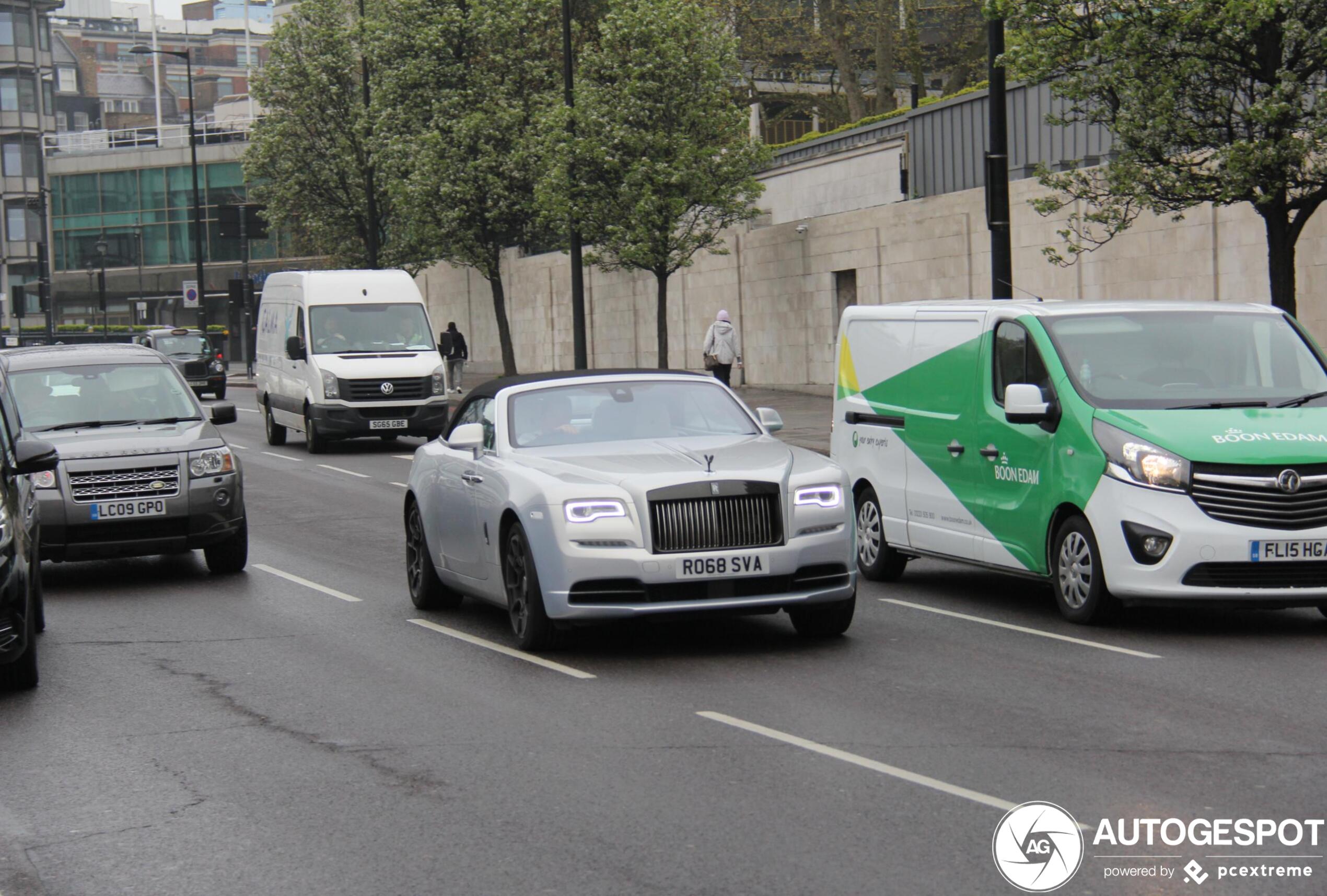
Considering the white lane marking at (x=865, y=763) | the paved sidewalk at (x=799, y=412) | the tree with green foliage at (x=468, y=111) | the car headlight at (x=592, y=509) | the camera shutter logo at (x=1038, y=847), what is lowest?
the white lane marking at (x=865, y=763)

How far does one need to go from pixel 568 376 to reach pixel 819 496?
215 cm

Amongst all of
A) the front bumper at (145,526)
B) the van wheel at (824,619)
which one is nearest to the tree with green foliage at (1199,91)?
the van wheel at (824,619)

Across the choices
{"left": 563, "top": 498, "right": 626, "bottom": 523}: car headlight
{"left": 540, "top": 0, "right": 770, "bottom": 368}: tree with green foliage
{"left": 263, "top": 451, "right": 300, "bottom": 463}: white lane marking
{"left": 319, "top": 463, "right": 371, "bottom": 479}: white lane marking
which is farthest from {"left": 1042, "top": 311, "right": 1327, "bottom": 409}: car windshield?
{"left": 540, "top": 0, "right": 770, "bottom": 368}: tree with green foliage

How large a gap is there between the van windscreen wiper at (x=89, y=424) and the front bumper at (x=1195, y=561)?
8.01 meters

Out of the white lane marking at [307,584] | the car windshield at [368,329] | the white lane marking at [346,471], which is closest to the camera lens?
the white lane marking at [307,584]

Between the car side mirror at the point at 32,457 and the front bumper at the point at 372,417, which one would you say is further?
the front bumper at the point at 372,417

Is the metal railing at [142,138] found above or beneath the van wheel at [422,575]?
above

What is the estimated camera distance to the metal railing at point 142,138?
295 ft

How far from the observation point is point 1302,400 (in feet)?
34.5

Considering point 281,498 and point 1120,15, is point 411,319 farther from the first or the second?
point 1120,15

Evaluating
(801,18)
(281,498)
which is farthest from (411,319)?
(801,18)

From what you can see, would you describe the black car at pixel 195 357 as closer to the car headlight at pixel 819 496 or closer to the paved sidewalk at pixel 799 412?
the paved sidewalk at pixel 799 412

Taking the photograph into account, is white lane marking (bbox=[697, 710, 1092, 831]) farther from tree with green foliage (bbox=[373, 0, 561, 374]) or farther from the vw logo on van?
tree with green foliage (bbox=[373, 0, 561, 374])

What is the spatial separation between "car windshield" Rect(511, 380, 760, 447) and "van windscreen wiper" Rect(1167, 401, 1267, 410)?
249 centimetres
